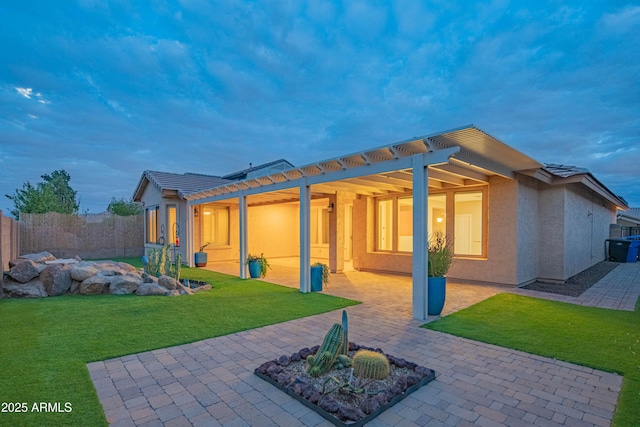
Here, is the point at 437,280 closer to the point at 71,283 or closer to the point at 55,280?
the point at 71,283

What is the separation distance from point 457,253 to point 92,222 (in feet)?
57.8

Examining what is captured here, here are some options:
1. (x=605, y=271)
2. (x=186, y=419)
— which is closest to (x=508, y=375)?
(x=186, y=419)

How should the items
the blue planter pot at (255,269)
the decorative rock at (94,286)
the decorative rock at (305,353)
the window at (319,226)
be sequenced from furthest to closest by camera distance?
the window at (319,226) → the blue planter pot at (255,269) → the decorative rock at (94,286) → the decorative rock at (305,353)

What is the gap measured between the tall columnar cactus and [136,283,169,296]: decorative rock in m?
5.61

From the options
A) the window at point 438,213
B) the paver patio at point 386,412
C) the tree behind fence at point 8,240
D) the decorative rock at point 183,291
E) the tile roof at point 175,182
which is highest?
the tile roof at point 175,182

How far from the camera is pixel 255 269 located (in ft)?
33.0

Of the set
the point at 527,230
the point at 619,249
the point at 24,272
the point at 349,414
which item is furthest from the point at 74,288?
the point at 619,249

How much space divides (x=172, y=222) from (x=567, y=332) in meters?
14.7

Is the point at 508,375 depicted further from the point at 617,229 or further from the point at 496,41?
the point at 617,229

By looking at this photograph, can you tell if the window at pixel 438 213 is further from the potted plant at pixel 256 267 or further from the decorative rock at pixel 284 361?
the decorative rock at pixel 284 361

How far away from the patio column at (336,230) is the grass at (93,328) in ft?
10.4

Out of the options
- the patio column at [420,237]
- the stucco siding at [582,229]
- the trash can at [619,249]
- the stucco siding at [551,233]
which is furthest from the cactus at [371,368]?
the trash can at [619,249]

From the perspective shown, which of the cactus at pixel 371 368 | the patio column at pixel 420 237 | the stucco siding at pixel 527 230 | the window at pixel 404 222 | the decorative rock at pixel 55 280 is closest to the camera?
the cactus at pixel 371 368

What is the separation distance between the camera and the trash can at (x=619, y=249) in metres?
14.7
